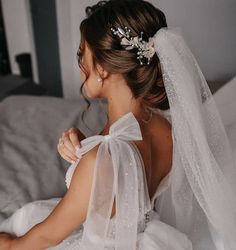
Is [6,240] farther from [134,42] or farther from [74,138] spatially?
[134,42]

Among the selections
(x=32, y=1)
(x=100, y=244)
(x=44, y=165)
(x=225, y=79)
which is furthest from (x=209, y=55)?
(x=32, y=1)

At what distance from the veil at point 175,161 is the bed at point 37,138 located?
0.31 m

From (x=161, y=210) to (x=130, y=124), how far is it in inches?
16.0

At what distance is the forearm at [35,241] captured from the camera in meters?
0.97

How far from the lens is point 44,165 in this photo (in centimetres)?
154

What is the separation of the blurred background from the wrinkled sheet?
1.79 feet

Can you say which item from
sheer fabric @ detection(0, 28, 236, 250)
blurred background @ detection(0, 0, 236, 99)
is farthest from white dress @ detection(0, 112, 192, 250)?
blurred background @ detection(0, 0, 236, 99)

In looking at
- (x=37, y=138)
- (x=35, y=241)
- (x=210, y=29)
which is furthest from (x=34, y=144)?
(x=210, y=29)

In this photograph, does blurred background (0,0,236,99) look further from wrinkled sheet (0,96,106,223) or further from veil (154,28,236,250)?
veil (154,28,236,250)

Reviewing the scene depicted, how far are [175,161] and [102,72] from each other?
0.32m

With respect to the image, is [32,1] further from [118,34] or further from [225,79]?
[118,34]

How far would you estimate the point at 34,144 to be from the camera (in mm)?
1675

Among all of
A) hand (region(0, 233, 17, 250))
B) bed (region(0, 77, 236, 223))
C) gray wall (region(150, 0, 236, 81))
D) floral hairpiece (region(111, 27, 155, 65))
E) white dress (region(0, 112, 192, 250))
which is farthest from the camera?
gray wall (region(150, 0, 236, 81))

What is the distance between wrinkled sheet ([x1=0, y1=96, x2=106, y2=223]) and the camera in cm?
139
